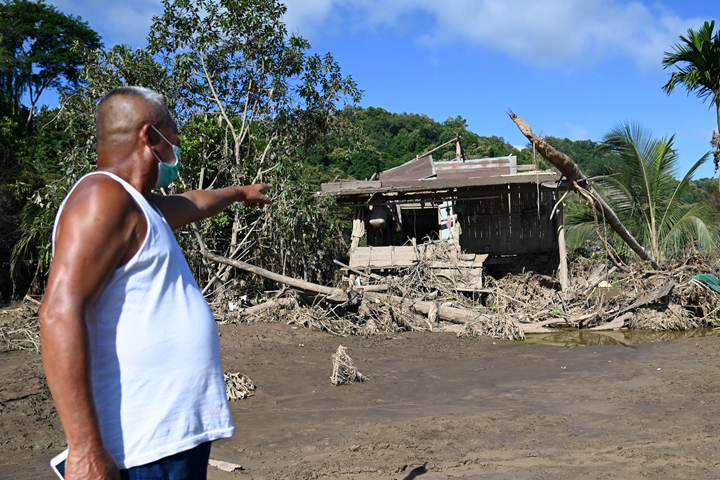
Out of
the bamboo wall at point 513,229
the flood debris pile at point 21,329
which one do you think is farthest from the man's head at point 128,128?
the bamboo wall at point 513,229

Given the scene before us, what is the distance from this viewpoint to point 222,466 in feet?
13.6

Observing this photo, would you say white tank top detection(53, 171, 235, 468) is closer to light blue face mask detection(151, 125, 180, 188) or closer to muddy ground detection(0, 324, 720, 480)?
light blue face mask detection(151, 125, 180, 188)

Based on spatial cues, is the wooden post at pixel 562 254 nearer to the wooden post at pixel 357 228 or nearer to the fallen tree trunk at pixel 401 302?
the fallen tree trunk at pixel 401 302

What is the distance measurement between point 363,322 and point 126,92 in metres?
9.87

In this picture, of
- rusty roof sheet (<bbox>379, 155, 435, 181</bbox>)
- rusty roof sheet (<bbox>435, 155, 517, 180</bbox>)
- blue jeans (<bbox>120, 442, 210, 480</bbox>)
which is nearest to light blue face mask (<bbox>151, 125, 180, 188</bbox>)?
blue jeans (<bbox>120, 442, 210, 480</bbox>)

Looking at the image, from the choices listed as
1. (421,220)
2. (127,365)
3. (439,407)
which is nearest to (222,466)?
(439,407)

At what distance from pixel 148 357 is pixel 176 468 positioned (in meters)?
0.32

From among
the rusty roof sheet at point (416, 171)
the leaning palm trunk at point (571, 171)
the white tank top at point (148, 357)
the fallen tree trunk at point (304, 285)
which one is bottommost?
the fallen tree trunk at point (304, 285)

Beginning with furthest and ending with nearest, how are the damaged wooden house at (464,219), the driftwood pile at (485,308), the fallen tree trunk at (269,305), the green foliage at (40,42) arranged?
the green foliage at (40,42) < the damaged wooden house at (464,219) < the fallen tree trunk at (269,305) < the driftwood pile at (485,308)

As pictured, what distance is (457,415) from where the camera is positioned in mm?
5547

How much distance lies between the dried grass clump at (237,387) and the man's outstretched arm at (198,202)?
4006 mm

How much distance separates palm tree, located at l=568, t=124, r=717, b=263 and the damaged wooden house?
9.45 feet

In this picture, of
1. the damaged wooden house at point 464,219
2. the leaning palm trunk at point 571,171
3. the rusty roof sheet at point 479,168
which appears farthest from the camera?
the rusty roof sheet at point 479,168

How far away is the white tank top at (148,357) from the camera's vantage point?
1.51 m
